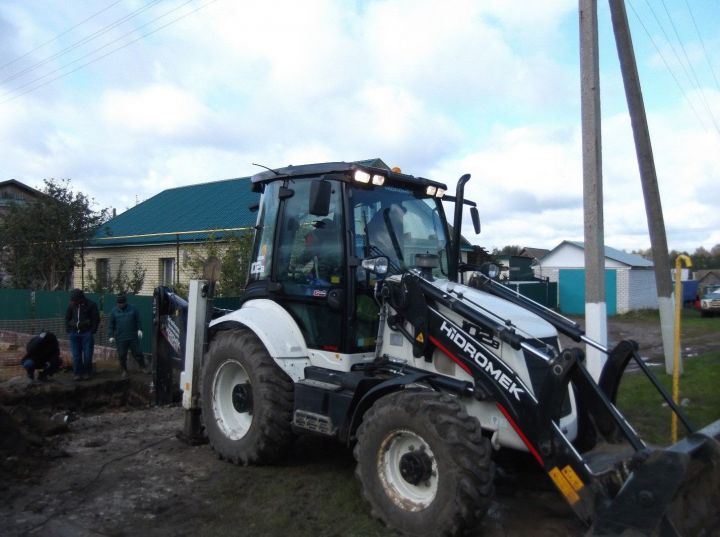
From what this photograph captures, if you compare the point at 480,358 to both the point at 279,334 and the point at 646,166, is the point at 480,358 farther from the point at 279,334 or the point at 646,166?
the point at 646,166

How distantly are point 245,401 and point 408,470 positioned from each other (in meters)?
2.23

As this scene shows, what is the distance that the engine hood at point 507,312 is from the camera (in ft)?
16.2

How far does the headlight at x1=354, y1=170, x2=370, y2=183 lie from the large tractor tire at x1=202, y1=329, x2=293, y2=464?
1.77 m

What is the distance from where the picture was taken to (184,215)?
23328 mm

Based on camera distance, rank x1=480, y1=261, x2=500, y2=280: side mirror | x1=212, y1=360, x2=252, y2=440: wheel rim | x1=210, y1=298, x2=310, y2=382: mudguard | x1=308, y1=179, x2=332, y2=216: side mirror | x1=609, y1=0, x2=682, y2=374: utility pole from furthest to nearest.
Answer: x1=609, y1=0, x2=682, y2=374: utility pole
x1=480, y1=261, x2=500, y2=280: side mirror
x1=212, y1=360, x2=252, y2=440: wheel rim
x1=210, y1=298, x2=310, y2=382: mudguard
x1=308, y1=179, x2=332, y2=216: side mirror

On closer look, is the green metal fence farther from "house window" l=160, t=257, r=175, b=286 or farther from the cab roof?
the cab roof

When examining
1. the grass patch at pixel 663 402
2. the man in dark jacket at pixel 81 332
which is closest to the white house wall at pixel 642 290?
the grass patch at pixel 663 402

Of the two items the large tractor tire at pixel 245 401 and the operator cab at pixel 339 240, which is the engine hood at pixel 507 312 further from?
the large tractor tire at pixel 245 401

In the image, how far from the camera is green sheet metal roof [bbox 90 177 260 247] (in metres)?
20.4

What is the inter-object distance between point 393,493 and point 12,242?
61.4 feet

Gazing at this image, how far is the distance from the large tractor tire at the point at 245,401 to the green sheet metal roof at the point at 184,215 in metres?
11.6

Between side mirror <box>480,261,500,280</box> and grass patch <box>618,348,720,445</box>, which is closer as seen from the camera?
side mirror <box>480,261,500,280</box>

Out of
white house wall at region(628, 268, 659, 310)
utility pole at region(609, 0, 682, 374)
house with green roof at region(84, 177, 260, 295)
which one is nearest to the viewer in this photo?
utility pole at region(609, 0, 682, 374)

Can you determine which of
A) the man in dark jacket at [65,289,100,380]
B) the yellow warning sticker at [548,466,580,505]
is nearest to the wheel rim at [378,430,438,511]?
the yellow warning sticker at [548,466,580,505]
